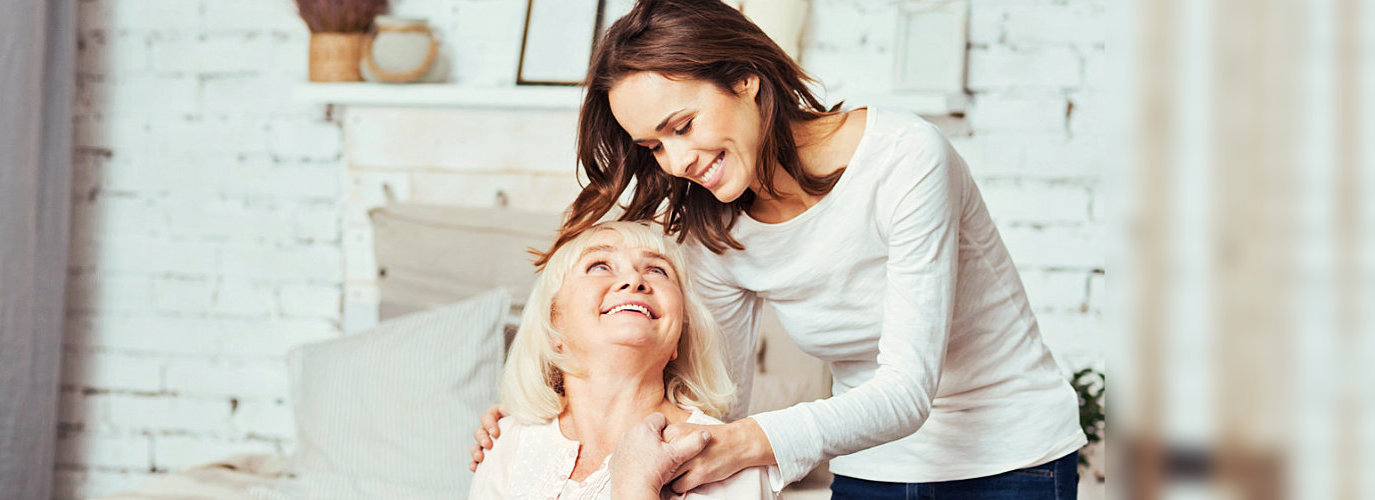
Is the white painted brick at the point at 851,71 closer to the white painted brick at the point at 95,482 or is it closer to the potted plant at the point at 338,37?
the potted plant at the point at 338,37

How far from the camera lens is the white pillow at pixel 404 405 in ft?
7.20

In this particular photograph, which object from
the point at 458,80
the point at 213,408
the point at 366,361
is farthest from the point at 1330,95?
the point at 213,408

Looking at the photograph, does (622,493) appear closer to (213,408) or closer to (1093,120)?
(1093,120)

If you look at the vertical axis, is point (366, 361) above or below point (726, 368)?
below

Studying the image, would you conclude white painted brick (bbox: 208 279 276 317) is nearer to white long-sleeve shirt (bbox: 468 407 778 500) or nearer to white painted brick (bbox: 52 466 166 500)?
white painted brick (bbox: 52 466 166 500)

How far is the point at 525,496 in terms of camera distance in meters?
1.45

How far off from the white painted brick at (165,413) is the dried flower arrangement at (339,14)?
1.10 metres

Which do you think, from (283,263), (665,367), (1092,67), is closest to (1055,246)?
(1092,67)

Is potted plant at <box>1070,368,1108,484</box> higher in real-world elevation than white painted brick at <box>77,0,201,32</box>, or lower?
lower

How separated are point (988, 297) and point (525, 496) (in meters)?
0.65

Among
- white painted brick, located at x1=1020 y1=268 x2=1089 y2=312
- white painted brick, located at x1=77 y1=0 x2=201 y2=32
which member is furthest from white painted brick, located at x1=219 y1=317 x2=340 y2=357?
white painted brick, located at x1=1020 y1=268 x2=1089 y2=312

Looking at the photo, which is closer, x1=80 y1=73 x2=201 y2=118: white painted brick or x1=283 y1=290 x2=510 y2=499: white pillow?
x1=283 y1=290 x2=510 y2=499: white pillow

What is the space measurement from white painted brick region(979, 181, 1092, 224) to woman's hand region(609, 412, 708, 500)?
141 cm

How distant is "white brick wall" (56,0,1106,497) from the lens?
278 cm
